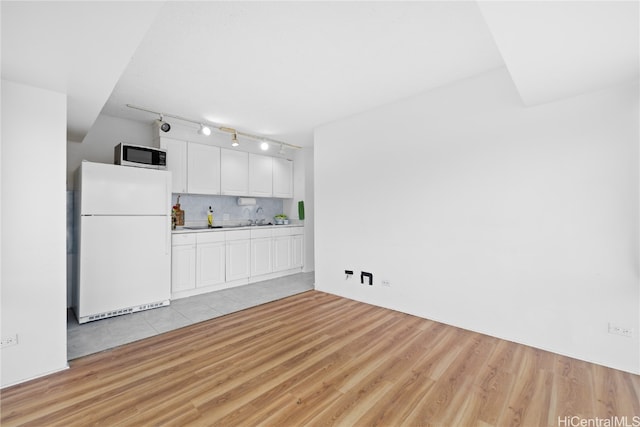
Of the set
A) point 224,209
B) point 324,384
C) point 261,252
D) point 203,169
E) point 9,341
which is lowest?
point 324,384

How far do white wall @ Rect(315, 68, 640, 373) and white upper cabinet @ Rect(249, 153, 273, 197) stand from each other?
6.59 ft

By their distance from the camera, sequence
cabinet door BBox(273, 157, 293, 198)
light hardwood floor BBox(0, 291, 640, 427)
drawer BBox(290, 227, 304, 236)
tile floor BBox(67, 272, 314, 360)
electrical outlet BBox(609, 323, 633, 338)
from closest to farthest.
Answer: light hardwood floor BBox(0, 291, 640, 427) < electrical outlet BBox(609, 323, 633, 338) < tile floor BBox(67, 272, 314, 360) < drawer BBox(290, 227, 304, 236) < cabinet door BBox(273, 157, 293, 198)

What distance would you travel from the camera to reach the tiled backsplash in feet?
15.0

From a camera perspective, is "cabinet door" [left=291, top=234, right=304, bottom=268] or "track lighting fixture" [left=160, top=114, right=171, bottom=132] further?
"cabinet door" [left=291, top=234, right=304, bottom=268]

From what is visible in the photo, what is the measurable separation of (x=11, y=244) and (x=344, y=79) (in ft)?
10.1

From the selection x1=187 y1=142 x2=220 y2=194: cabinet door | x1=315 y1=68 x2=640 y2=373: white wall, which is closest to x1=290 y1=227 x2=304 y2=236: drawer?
x1=187 y1=142 x2=220 y2=194: cabinet door

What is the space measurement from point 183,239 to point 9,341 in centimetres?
198

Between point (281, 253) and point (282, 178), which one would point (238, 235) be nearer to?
point (281, 253)

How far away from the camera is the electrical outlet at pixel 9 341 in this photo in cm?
194

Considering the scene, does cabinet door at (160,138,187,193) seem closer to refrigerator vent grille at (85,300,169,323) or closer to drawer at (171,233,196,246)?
drawer at (171,233,196,246)

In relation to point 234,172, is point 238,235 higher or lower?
lower

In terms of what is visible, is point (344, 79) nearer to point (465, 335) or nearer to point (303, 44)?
point (303, 44)

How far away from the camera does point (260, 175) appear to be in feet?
16.9

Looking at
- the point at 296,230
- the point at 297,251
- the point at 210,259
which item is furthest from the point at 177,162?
the point at 297,251
